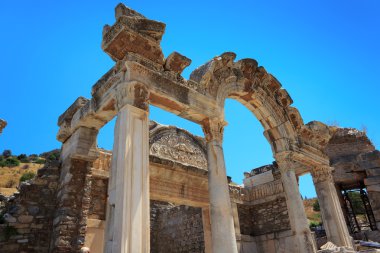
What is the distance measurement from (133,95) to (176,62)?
1.72 meters

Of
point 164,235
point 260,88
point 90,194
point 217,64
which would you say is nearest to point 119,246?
point 90,194

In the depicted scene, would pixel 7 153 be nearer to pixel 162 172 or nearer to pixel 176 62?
pixel 162 172

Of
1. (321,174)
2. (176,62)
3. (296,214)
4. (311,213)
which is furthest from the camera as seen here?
(311,213)

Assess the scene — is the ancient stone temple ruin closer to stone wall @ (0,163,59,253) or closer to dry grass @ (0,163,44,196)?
stone wall @ (0,163,59,253)

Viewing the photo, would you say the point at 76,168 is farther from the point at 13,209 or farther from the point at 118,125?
the point at 118,125

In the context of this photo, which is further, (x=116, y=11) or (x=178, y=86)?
(x=178, y=86)

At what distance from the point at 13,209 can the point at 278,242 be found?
904 cm

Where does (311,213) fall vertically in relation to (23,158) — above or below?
below

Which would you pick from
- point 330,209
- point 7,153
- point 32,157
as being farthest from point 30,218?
point 7,153

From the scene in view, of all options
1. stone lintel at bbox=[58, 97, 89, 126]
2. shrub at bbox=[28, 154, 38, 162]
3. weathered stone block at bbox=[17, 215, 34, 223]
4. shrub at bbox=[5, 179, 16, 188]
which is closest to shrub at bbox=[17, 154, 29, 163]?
shrub at bbox=[28, 154, 38, 162]

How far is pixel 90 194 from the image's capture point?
331 inches

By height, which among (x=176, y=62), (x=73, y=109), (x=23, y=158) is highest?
(x=23, y=158)

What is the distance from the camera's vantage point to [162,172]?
1024cm

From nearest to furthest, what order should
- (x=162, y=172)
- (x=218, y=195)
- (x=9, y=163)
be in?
(x=218, y=195)
(x=162, y=172)
(x=9, y=163)
